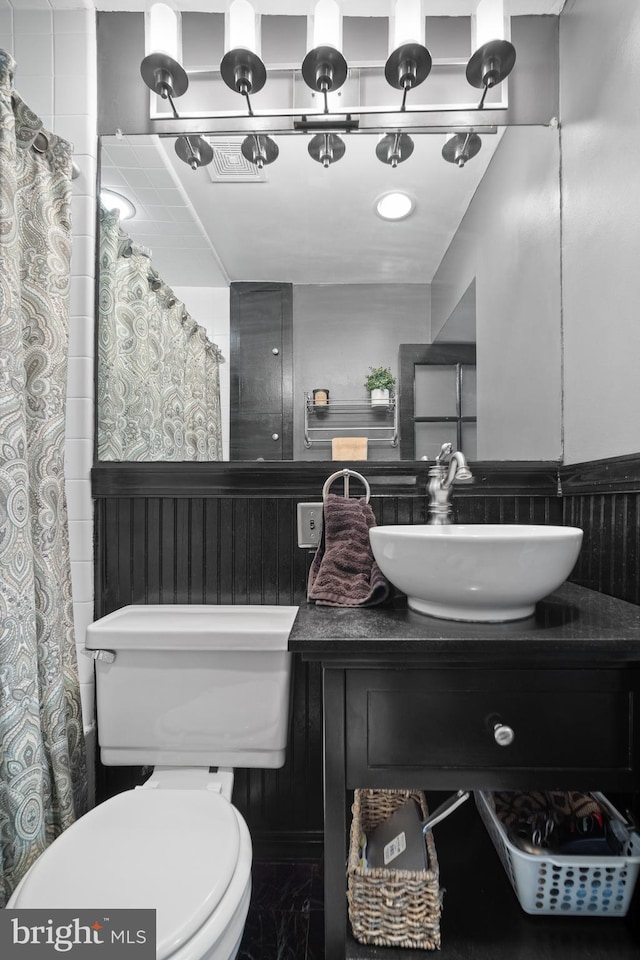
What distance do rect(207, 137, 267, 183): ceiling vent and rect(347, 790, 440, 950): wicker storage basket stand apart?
5.47 feet

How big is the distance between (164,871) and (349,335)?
1.24 meters

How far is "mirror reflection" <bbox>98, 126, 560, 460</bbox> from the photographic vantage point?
4.61 ft

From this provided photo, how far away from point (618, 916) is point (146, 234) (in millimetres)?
1918

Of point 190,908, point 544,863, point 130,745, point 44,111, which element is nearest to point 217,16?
point 44,111

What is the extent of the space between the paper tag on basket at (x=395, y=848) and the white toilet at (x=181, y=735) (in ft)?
0.94

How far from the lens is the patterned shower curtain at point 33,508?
1.05 metres

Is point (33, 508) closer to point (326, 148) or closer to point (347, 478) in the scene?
point (347, 478)

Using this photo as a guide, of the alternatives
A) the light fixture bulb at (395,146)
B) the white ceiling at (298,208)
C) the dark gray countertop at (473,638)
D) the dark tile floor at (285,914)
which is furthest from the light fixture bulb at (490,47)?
the dark tile floor at (285,914)

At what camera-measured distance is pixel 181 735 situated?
1.16 meters

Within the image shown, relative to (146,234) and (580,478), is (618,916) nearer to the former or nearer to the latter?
(580,478)

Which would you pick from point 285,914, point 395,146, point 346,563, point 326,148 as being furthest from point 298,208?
point 285,914

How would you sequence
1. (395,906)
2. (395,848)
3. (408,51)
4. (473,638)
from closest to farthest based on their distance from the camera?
(473,638) → (395,906) → (395,848) → (408,51)

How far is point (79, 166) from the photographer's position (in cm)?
A: 142

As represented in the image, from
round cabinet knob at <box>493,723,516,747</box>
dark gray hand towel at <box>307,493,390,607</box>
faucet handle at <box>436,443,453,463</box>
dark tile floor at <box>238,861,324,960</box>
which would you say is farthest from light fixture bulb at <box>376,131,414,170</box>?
dark tile floor at <box>238,861,324,960</box>
